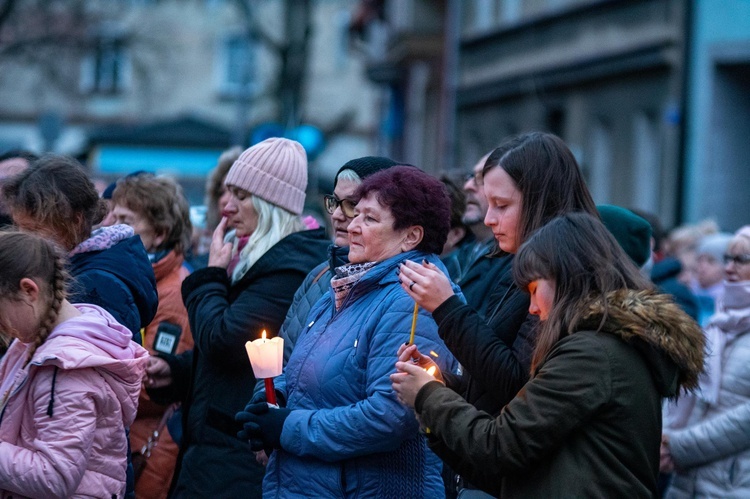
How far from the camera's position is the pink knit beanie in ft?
17.8

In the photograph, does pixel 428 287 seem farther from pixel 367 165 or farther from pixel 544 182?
pixel 367 165

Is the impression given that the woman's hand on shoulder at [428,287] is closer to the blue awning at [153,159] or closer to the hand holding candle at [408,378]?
the hand holding candle at [408,378]

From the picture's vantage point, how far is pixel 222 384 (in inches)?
201

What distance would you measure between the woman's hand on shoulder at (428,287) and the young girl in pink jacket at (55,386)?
3.08ft

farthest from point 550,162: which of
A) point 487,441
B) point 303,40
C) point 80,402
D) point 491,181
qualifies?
point 303,40

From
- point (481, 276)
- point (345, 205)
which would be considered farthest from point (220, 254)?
point (481, 276)

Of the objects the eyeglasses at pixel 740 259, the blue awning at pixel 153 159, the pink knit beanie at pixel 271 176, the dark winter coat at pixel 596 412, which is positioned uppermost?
the blue awning at pixel 153 159

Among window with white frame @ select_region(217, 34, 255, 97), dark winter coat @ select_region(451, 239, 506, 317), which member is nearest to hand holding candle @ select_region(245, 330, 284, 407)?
dark winter coat @ select_region(451, 239, 506, 317)

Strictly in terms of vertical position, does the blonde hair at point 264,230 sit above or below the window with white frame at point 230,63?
below

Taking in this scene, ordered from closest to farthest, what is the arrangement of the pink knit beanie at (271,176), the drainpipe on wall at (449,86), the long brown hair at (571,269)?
1. the long brown hair at (571,269)
2. the pink knit beanie at (271,176)
3. the drainpipe on wall at (449,86)

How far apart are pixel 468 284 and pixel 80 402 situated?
2.03m

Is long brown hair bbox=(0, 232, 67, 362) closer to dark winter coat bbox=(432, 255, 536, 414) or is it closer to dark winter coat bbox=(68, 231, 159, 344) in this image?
dark winter coat bbox=(68, 231, 159, 344)

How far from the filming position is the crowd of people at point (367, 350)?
3516 mm

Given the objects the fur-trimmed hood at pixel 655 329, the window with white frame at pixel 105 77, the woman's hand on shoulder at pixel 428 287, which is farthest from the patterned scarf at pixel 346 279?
the window with white frame at pixel 105 77
